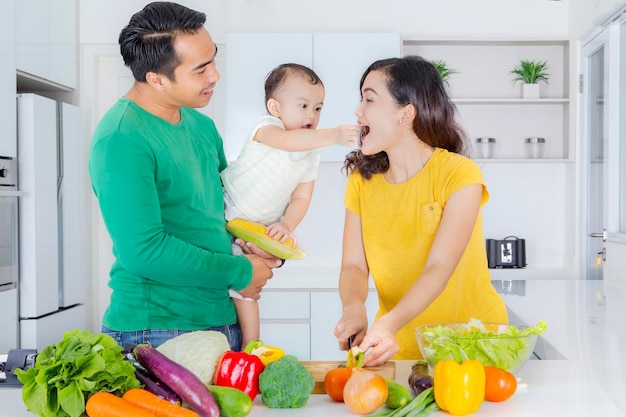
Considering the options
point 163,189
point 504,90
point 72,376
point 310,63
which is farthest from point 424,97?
point 504,90

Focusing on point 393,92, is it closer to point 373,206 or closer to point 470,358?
point 373,206

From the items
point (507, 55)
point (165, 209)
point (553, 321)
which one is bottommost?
point (553, 321)

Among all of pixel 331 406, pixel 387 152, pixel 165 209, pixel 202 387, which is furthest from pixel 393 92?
pixel 202 387

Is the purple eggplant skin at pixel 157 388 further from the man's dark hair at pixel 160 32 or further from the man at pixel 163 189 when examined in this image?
the man's dark hair at pixel 160 32

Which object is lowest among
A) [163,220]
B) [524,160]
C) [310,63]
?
[163,220]

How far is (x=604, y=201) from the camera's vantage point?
14.0 ft

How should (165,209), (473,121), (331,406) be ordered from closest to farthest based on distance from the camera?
1. (331,406)
2. (165,209)
3. (473,121)

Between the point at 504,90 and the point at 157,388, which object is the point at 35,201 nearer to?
the point at 157,388

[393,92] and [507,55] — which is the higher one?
[507,55]

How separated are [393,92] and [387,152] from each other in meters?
0.17

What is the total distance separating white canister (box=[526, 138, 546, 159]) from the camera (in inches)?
188

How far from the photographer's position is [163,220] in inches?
69.1

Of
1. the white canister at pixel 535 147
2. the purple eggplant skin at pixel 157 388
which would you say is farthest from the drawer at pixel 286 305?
the purple eggplant skin at pixel 157 388

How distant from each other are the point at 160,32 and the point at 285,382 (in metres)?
0.85
